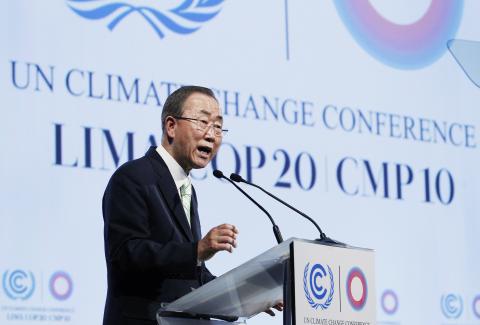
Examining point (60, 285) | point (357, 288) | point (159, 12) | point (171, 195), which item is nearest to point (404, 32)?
point (159, 12)

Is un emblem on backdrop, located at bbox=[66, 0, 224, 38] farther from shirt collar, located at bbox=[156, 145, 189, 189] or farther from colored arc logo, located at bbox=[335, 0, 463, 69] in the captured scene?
shirt collar, located at bbox=[156, 145, 189, 189]

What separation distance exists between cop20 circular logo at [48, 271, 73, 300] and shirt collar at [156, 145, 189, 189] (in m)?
1.01

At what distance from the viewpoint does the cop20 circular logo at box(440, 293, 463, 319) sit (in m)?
5.37

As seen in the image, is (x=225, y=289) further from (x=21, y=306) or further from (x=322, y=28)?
(x=322, y=28)

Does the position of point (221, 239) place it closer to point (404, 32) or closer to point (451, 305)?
point (451, 305)

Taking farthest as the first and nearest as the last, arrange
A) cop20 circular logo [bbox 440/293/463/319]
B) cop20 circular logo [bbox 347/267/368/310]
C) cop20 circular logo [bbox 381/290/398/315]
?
cop20 circular logo [bbox 440/293/463/319], cop20 circular logo [bbox 381/290/398/315], cop20 circular logo [bbox 347/267/368/310]

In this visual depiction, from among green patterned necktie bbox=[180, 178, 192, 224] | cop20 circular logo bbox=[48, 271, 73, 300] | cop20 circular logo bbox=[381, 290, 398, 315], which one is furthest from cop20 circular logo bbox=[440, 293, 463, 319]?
green patterned necktie bbox=[180, 178, 192, 224]

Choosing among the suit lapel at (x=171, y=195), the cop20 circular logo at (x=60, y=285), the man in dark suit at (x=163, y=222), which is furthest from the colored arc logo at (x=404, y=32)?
the suit lapel at (x=171, y=195)

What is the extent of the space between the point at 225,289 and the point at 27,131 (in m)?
1.64

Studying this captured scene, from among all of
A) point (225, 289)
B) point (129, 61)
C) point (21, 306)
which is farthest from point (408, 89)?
point (225, 289)

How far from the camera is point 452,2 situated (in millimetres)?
5844

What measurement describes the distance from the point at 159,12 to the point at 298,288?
225 centimetres

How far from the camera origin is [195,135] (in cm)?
336

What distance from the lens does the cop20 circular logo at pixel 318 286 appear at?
9.03ft
